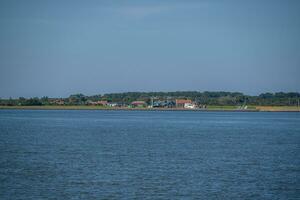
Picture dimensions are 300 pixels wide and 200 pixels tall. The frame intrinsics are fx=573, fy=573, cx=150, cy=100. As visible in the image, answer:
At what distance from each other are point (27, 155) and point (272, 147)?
63.6ft

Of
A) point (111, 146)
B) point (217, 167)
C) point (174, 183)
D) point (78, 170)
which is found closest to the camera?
point (174, 183)

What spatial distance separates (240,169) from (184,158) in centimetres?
567

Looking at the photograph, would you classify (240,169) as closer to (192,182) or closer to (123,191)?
(192,182)

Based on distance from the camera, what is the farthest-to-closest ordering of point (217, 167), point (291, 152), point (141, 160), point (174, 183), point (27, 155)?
point (291, 152)
point (27, 155)
point (141, 160)
point (217, 167)
point (174, 183)

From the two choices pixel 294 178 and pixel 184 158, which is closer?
pixel 294 178

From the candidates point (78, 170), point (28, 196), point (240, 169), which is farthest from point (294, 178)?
point (28, 196)

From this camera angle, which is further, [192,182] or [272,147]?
[272,147]

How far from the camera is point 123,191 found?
23.3 m

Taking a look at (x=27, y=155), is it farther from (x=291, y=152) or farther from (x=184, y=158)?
(x=291, y=152)

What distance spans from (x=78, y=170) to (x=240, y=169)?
848 centimetres

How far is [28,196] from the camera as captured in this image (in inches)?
872

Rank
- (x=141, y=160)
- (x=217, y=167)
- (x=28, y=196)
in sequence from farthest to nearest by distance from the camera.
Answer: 1. (x=141, y=160)
2. (x=217, y=167)
3. (x=28, y=196)

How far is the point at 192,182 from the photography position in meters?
25.7

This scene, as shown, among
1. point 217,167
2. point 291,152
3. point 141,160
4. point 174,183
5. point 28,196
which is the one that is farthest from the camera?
point 291,152
